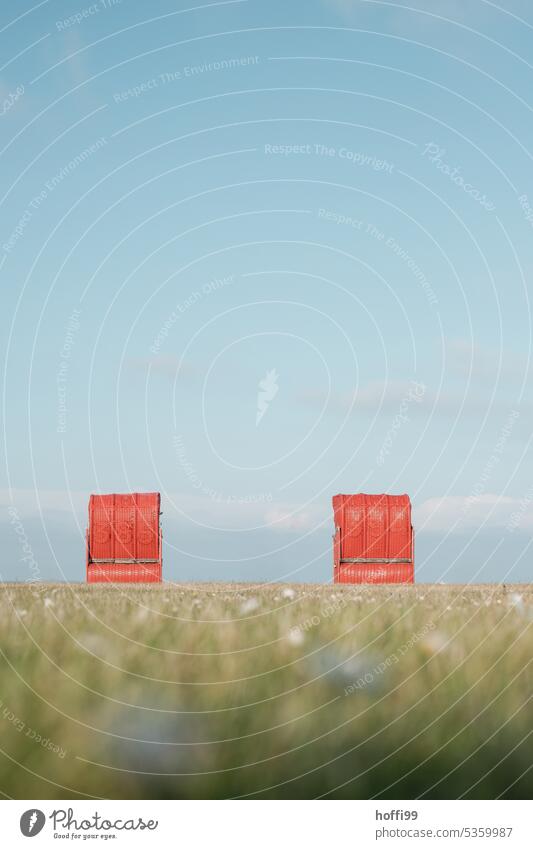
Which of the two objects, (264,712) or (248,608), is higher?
(248,608)

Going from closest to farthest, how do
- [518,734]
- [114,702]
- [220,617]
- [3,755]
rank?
[3,755], [518,734], [114,702], [220,617]

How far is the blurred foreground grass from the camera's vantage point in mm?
3451

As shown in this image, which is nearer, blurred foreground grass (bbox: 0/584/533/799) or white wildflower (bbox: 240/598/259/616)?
blurred foreground grass (bbox: 0/584/533/799)

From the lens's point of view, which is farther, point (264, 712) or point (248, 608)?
point (248, 608)

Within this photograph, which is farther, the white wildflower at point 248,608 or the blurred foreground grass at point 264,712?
the white wildflower at point 248,608

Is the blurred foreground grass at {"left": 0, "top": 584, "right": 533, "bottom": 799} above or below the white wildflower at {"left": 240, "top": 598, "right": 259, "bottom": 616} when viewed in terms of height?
below

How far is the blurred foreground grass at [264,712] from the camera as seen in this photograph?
345 centimetres

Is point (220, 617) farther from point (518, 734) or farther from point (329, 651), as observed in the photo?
point (518, 734)

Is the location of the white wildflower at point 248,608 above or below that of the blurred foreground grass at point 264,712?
above

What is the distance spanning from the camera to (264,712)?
160 inches

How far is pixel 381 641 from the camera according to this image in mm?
5762
